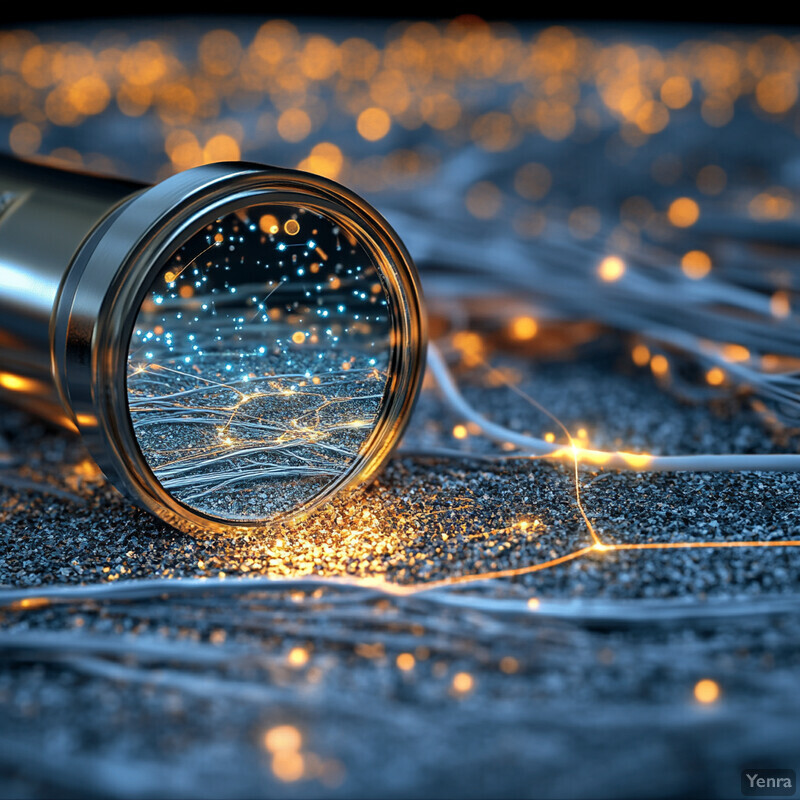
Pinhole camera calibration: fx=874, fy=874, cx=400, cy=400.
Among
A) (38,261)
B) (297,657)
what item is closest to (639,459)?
(297,657)

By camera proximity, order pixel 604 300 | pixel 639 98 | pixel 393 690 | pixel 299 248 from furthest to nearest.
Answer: pixel 639 98 → pixel 604 300 → pixel 299 248 → pixel 393 690

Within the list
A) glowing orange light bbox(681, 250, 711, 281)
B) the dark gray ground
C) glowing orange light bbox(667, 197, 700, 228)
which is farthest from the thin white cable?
glowing orange light bbox(667, 197, 700, 228)

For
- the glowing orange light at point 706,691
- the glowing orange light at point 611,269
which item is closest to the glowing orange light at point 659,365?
the glowing orange light at point 611,269

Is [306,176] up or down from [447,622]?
up

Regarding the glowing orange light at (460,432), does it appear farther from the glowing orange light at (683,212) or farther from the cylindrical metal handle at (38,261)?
the glowing orange light at (683,212)

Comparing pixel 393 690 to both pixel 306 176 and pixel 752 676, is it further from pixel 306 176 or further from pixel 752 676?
pixel 306 176

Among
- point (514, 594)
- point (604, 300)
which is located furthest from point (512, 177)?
point (514, 594)

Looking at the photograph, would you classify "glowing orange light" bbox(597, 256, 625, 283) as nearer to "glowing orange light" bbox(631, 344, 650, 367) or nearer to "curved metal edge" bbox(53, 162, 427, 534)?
"glowing orange light" bbox(631, 344, 650, 367)
